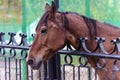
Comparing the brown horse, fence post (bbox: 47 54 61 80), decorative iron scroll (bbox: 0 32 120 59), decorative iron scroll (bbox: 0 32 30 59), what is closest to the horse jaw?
the brown horse

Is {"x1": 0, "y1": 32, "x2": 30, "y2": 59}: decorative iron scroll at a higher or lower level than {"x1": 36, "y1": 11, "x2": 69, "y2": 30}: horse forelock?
lower

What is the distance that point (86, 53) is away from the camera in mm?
3592

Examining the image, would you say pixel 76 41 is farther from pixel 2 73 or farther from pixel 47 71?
pixel 2 73

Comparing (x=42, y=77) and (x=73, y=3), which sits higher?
(x=73, y=3)

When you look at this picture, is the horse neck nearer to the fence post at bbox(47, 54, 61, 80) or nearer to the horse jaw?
the horse jaw

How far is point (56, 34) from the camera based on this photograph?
3828 mm

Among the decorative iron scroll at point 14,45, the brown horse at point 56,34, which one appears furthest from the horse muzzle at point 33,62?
the decorative iron scroll at point 14,45

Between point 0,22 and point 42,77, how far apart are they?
382 cm

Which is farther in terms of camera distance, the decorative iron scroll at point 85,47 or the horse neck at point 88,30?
the horse neck at point 88,30

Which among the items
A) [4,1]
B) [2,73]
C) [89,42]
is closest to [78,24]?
[89,42]

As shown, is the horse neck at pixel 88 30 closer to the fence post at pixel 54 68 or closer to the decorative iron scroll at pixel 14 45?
the fence post at pixel 54 68

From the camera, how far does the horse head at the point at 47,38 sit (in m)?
3.77

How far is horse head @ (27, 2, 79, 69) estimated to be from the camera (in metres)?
3.77

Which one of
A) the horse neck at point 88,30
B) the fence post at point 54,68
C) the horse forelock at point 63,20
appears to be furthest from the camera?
the fence post at point 54,68
